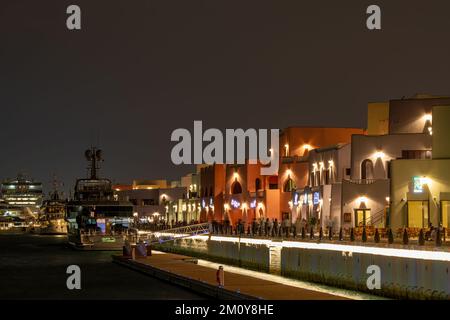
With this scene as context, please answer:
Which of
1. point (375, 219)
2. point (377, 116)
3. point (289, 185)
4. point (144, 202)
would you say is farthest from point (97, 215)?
point (144, 202)

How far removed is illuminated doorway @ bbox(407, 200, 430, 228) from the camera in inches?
1939

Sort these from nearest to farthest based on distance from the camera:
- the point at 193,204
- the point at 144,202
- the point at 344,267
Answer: the point at 344,267
the point at 193,204
the point at 144,202

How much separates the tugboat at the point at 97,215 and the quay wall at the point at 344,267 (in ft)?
93.7

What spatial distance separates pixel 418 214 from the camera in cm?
4969

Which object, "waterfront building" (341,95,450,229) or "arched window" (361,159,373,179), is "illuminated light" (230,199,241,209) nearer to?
"waterfront building" (341,95,450,229)

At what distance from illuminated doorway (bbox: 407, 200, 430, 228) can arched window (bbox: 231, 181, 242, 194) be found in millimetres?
47146

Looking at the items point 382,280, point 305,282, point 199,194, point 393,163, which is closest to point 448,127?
point 393,163

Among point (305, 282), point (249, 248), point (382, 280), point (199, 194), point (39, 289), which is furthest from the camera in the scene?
point (199, 194)

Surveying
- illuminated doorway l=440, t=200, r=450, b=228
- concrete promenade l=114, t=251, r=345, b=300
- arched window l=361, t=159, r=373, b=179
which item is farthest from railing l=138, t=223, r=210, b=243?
illuminated doorway l=440, t=200, r=450, b=228

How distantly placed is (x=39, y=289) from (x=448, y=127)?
84.4ft

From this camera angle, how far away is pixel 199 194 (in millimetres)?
118250

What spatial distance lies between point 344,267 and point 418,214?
481 inches

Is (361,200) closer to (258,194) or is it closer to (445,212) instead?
(445,212)
